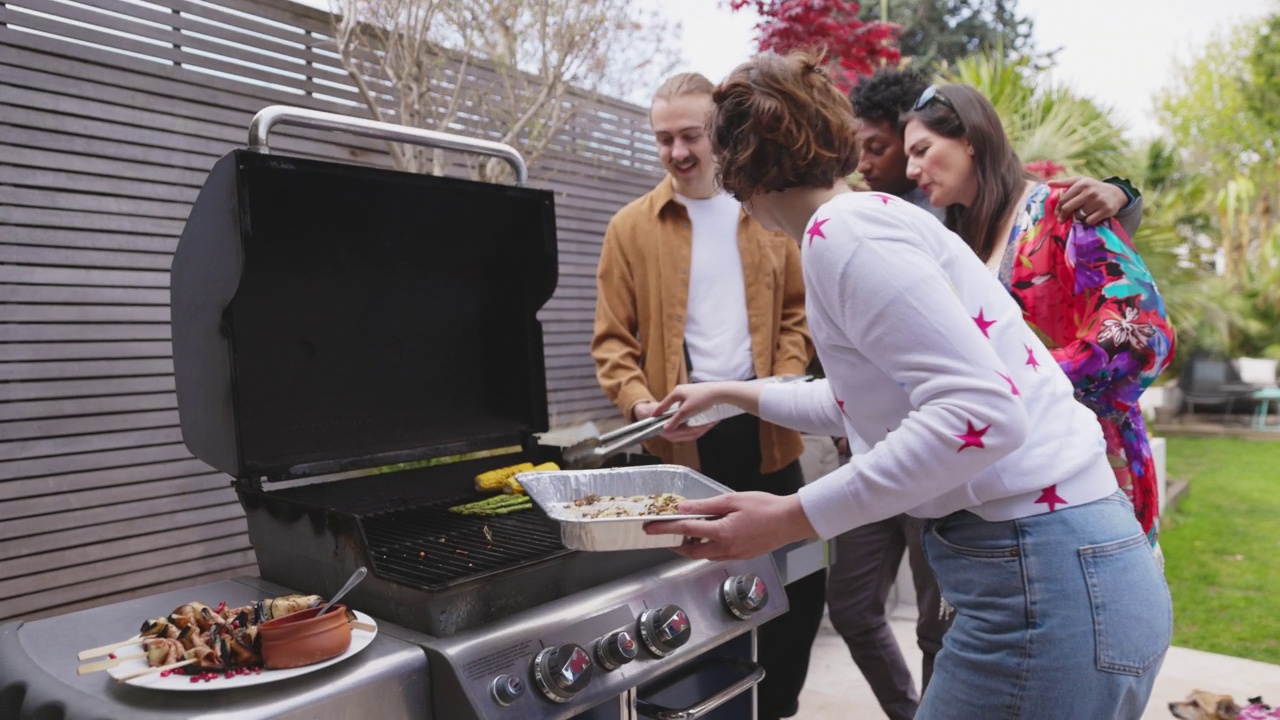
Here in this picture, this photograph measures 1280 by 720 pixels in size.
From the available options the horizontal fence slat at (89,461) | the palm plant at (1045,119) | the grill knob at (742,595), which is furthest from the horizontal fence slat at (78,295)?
the palm plant at (1045,119)

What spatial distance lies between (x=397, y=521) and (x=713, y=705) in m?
0.78

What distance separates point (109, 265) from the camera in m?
3.22

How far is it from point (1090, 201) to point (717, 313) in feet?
3.93

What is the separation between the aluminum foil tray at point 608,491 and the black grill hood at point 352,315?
0.52 m

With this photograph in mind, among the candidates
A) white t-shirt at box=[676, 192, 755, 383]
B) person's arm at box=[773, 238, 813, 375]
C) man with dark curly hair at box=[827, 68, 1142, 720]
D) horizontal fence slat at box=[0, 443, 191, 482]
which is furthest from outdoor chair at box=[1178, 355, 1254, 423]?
horizontal fence slat at box=[0, 443, 191, 482]

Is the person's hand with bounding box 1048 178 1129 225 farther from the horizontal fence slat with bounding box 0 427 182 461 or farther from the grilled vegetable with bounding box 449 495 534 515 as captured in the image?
the horizontal fence slat with bounding box 0 427 182 461

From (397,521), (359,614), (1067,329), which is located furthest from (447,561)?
(1067,329)

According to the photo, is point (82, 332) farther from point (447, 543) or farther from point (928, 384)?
point (928, 384)

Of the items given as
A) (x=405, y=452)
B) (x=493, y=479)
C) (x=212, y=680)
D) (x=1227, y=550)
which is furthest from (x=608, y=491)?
(x=1227, y=550)

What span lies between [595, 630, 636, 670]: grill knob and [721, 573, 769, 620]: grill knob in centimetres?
35

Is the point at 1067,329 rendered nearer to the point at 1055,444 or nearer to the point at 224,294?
the point at 1055,444

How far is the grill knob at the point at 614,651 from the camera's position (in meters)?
1.53

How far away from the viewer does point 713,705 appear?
177cm

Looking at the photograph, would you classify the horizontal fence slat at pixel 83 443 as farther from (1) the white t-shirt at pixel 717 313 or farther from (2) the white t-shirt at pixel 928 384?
(2) the white t-shirt at pixel 928 384
